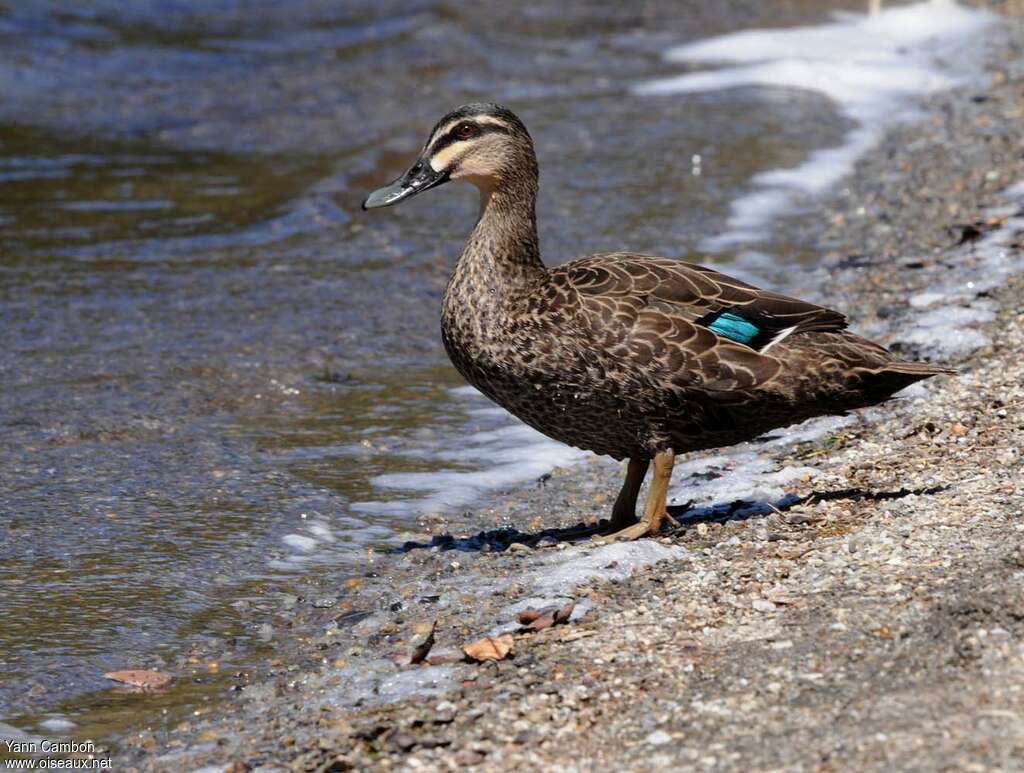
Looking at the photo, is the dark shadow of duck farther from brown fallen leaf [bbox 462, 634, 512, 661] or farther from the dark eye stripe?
the dark eye stripe

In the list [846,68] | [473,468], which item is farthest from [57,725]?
[846,68]

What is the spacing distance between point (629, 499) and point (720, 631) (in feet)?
4.91

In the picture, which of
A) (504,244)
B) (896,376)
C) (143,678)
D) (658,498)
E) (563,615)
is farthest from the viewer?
(504,244)

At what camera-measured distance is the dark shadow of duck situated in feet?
18.9

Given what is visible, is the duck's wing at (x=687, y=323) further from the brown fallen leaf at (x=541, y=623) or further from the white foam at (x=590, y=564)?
the brown fallen leaf at (x=541, y=623)

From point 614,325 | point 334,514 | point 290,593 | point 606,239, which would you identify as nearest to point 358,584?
point 290,593

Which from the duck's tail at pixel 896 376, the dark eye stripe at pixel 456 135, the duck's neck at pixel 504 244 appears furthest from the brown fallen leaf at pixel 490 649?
the dark eye stripe at pixel 456 135

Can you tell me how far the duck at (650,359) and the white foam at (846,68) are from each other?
202 inches

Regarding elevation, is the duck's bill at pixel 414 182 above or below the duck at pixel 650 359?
above

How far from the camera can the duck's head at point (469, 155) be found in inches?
250

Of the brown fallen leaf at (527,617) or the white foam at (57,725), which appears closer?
the white foam at (57,725)

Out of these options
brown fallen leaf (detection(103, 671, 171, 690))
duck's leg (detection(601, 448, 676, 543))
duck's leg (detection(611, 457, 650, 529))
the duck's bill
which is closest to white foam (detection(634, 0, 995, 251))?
the duck's bill

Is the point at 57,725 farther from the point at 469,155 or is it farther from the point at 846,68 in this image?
the point at 846,68

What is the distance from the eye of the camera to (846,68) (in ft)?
47.5
